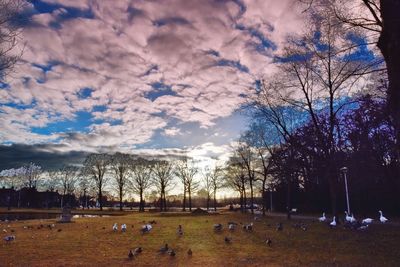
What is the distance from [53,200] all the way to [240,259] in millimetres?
119391

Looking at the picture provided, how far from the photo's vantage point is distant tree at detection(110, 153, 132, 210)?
253ft

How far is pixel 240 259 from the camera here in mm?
12727

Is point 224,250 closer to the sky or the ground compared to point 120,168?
closer to the ground

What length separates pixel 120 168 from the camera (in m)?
77.2

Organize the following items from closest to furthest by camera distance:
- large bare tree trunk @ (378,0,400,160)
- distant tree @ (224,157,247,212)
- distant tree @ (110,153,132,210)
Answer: large bare tree trunk @ (378,0,400,160)
distant tree @ (224,157,247,212)
distant tree @ (110,153,132,210)

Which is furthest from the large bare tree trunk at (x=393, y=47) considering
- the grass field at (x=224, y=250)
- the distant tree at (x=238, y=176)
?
the distant tree at (x=238, y=176)

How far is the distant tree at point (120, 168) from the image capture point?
7712 centimetres

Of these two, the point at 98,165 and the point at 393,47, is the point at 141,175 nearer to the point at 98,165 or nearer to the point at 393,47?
the point at 98,165

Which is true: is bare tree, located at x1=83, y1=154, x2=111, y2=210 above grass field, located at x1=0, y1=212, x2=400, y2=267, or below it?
above

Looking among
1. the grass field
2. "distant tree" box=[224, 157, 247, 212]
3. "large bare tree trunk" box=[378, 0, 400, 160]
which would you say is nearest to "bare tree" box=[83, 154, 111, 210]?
"distant tree" box=[224, 157, 247, 212]

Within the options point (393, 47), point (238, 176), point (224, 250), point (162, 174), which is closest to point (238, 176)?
point (238, 176)

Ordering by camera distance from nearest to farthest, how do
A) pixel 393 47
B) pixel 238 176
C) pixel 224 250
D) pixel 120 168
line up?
pixel 393 47, pixel 224 250, pixel 238 176, pixel 120 168

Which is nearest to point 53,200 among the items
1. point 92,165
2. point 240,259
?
point 92,165

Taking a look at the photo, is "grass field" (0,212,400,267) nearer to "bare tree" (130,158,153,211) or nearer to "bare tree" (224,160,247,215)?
"bare tree" (224,160,247,215)
